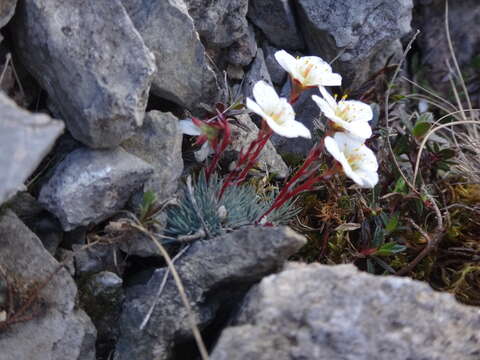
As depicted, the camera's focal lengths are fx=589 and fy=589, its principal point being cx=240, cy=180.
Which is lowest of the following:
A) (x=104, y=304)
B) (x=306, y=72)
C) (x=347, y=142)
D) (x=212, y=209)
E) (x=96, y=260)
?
(x=104, y=304)

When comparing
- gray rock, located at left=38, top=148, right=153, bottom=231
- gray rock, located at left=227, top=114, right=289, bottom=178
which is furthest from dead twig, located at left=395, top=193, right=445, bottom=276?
gray rock, located at left=38, top=148, right=153, bottom=231

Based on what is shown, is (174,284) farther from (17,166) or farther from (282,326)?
(17,166)

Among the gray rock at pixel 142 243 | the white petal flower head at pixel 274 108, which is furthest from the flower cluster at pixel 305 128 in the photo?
the gray rock at pixel 142 243

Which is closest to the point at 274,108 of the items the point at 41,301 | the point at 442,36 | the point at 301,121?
the point at 301,121

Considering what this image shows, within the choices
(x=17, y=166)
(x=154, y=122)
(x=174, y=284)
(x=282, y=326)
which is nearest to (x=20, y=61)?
(x=154, y=122)

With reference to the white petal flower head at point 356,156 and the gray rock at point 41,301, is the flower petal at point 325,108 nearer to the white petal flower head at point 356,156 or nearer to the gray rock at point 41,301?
the white petal flower head at point 356,156

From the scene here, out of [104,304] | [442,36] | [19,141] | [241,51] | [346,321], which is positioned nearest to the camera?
[19,141]

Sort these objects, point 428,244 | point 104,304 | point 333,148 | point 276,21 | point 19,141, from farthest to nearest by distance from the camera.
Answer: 1. point 276,21
2. point 428,244
3. point 104,304
4. point 333,148
5. point 19,141

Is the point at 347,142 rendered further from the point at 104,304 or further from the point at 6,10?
the point at 6,10
